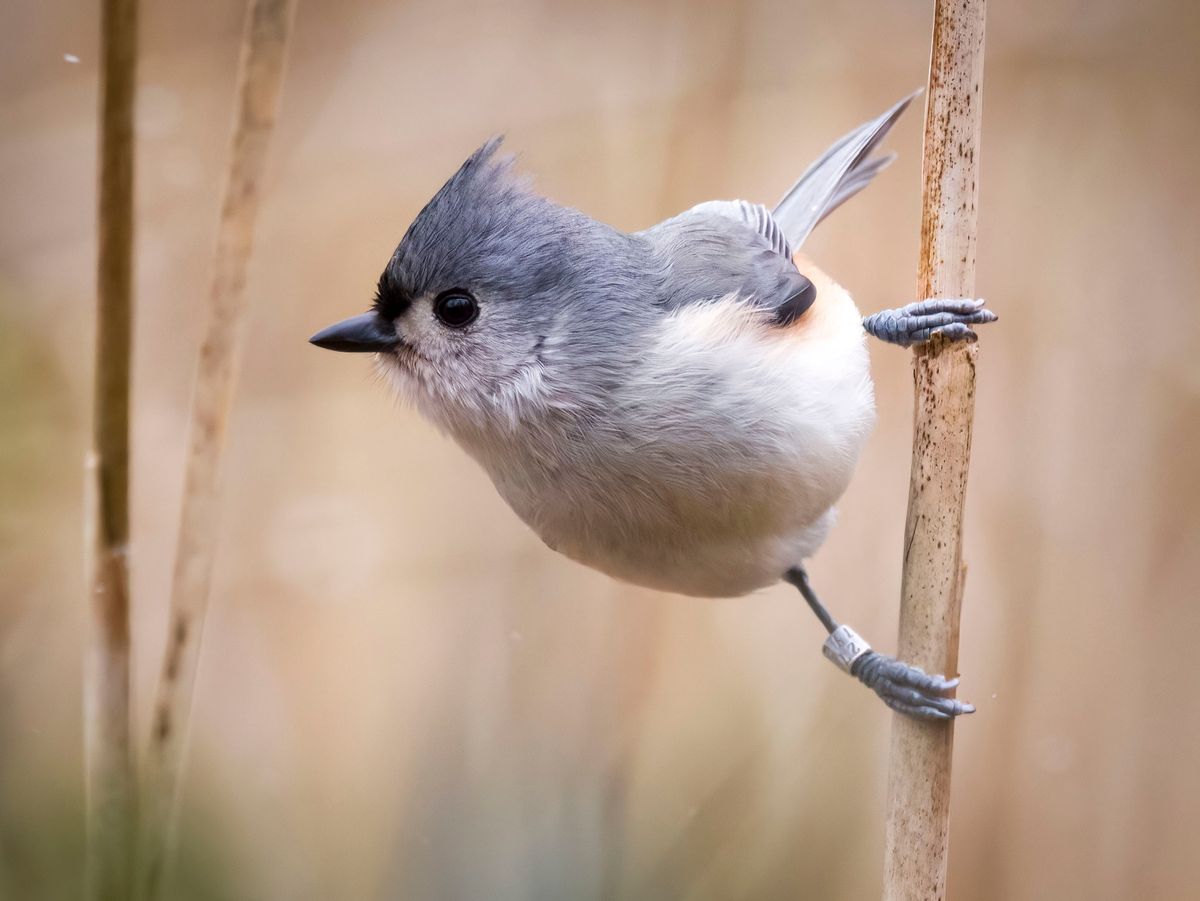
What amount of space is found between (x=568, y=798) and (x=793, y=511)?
76cm

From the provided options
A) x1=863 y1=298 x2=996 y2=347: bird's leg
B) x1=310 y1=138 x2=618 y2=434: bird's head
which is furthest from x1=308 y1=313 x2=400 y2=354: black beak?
x1=863 y1=298 x2=996 y2=347: bird's leg

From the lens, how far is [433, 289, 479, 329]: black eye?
42.4 inches

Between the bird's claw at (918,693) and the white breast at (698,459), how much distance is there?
204 millimetres

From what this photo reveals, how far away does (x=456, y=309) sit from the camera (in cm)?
108

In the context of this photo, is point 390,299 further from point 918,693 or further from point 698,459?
point 918,693

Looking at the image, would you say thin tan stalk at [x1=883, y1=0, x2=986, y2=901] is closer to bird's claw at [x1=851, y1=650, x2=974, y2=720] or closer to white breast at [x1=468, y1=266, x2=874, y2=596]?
bird's claw at [x1=851, y1=650, x2=974, y2=720]

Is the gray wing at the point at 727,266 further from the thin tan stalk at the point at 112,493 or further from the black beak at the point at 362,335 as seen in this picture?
the thin tan stalk at the point at 112,493

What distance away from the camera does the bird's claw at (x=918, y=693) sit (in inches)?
41.8

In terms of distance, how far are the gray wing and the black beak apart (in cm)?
32

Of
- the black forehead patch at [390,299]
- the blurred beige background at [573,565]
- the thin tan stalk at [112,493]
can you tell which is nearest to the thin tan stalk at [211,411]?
the thin tan stalk at [112,493]

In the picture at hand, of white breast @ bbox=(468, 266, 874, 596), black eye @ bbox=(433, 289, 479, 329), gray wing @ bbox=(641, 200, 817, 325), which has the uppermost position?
gray wing @ bbox=(641, 200, 817, 325)

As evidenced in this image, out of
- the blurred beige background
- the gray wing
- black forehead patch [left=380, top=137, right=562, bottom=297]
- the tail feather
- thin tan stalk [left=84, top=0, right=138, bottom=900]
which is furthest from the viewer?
the blurred beige background

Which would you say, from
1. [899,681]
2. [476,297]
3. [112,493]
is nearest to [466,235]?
[476,297]

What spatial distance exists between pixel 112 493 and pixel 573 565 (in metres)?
0.95
